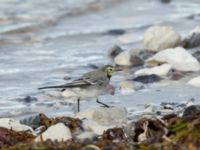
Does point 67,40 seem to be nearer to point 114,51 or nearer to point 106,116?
point 114,51

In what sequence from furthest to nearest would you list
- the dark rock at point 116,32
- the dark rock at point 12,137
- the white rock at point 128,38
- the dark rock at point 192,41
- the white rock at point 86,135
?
the dark rock at point 116,32
the white rock at point 128,38
the dark rock at point 192,41
the dark rock at point 12,137
the white rock at point 86,135

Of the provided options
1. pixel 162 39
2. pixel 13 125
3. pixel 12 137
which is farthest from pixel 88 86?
pixel 162 39

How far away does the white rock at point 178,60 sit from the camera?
8756 mm

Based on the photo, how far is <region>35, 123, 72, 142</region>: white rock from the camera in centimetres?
525

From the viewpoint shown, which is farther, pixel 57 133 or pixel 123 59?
pixel 123 59

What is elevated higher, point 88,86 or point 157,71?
point 88,86

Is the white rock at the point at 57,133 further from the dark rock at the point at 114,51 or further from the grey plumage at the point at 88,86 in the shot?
the dark rock at the point at 114,51

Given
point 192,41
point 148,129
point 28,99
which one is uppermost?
point 192,41

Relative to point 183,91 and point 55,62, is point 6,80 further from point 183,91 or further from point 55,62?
point 183,91

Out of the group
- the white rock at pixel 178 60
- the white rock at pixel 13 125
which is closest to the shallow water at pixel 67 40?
the white rock at pixel 178 60

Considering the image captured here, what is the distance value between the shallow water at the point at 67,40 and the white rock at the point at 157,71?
0.25m

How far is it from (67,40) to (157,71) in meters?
2.84

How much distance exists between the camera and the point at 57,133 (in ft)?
17.6

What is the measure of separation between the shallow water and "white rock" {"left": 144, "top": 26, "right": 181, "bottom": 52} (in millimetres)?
539
